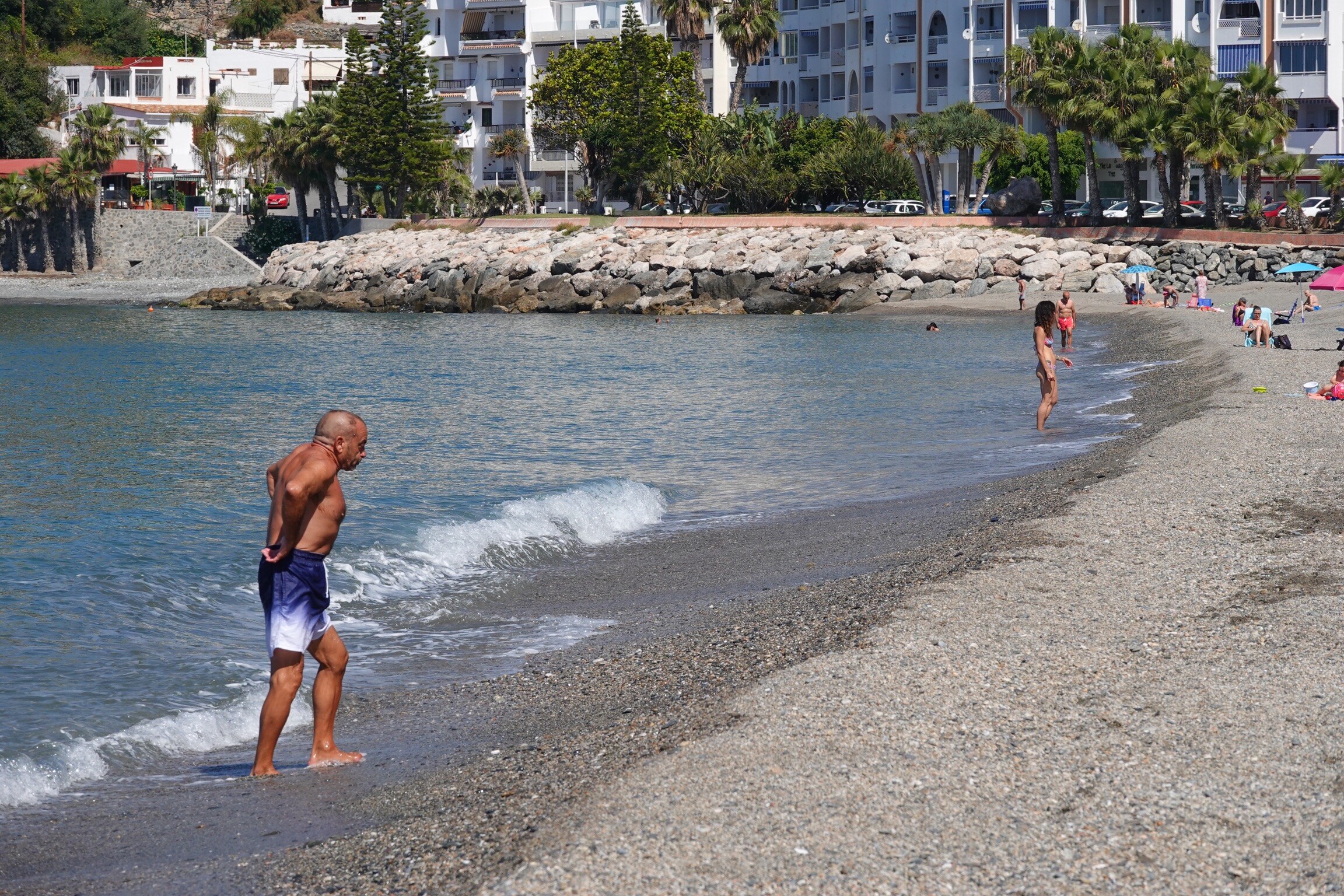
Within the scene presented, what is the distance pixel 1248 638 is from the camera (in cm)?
700

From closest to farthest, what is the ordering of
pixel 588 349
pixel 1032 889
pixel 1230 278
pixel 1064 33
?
pixel 1032 889, pixel 588 349, pixel 1230 278, pixel 1064 33

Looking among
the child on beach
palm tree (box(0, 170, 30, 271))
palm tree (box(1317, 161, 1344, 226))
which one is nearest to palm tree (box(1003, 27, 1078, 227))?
palm tree (box(1317, 161, 1344, 226))

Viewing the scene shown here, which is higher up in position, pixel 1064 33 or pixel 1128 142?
pixel 1064 33

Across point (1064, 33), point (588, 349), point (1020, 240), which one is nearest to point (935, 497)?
point (588, 349)

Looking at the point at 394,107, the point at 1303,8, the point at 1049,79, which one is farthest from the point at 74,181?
the point at 1303,8

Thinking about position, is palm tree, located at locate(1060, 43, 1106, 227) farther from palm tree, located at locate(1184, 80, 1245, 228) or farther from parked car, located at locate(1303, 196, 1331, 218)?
parked car, located at locate(1303, 196, 1331, 218)

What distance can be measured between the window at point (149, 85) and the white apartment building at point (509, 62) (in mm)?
22553

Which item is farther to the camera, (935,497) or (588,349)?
(588,349)

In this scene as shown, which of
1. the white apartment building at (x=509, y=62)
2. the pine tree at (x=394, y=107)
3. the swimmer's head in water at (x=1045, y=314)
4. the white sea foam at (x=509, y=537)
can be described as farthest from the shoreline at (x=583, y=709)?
the white apartment building at (x=509, y=62)

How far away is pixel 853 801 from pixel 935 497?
323 inches

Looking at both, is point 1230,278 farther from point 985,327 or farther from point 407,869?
point 407,869

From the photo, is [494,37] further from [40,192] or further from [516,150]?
[40,192]

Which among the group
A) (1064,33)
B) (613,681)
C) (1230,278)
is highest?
(1064,33)

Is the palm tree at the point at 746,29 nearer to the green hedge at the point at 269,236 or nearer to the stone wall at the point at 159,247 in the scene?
the green hedge at the point at 269,236
